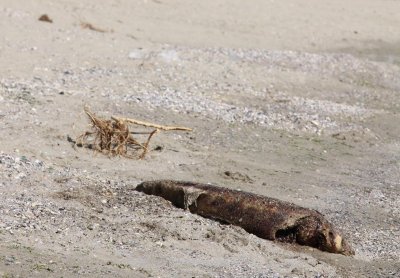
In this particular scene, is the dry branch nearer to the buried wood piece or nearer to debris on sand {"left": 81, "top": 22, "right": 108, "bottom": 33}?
the buried wood piece

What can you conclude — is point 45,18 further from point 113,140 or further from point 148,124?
point 113,140

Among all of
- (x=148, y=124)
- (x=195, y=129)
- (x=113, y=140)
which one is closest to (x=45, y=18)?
(x=195, y=129)

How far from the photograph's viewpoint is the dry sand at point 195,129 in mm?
7078

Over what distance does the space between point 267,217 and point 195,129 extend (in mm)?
3966

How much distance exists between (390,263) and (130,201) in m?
2.21

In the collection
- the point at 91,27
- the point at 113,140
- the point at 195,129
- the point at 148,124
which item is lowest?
the point at 195,129

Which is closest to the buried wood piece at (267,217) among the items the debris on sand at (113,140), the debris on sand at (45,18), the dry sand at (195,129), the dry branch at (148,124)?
the dry sand at (195,129)

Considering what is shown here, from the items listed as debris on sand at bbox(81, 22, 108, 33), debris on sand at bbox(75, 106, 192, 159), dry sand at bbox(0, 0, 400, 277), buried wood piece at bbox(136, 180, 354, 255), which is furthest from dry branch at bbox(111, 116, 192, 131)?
debris on sand at bbox(81, 22, 108, 33)

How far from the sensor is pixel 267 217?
7699mm

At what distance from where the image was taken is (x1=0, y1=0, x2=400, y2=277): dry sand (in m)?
7.08

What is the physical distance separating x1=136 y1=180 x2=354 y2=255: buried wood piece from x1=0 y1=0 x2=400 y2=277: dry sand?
134 millimetres

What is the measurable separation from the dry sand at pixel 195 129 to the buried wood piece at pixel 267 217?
134 millimetres

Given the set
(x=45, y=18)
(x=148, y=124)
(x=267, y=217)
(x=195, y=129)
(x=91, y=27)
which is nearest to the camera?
(x=267, y=217)

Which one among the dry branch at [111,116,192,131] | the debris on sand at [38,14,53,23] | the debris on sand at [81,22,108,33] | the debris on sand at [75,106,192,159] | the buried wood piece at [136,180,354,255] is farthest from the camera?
the debris on sand at [81,22,108,33]
